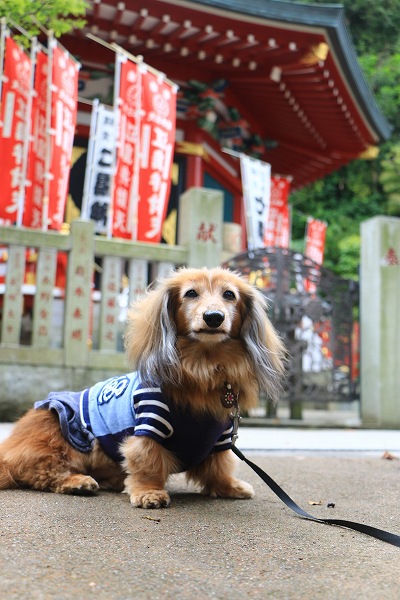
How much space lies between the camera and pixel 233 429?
314 centimetres

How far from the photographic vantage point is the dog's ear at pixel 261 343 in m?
3.09

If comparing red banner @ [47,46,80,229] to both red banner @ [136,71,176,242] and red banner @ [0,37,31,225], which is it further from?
red banner @ [136,71,176,242]

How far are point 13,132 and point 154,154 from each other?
1916 mm

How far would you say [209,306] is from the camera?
291 centimetres

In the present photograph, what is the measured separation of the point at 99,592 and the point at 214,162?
10128mm

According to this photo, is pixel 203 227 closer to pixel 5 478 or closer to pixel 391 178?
pixel 5 478

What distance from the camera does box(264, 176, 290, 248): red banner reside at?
506 inches

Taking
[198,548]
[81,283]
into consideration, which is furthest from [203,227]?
[198,548]

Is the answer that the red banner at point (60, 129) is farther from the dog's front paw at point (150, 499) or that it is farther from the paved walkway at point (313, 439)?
the dog's front paw at point (150, 499)

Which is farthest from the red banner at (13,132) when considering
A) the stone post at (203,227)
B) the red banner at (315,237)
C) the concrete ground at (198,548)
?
the red banner at (315,237)

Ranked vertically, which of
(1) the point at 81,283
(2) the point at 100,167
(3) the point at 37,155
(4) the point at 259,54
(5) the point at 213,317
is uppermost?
(4) the point at 259,54

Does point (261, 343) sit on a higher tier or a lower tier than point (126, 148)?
lower

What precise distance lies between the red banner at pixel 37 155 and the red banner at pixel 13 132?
40 cm

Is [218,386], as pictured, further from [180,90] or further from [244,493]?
[180,90]
